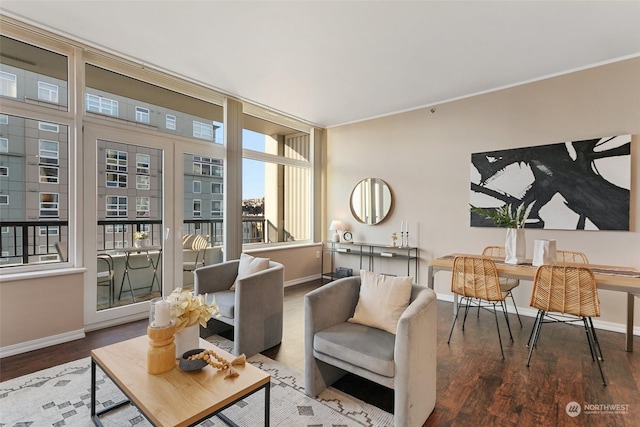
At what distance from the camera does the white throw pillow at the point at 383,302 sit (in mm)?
2072

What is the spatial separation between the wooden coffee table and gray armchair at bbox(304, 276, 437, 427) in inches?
21.6

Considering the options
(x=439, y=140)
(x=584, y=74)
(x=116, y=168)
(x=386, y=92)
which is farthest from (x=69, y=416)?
(x=584, y=74)

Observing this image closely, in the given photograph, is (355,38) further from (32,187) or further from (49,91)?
(32,187)

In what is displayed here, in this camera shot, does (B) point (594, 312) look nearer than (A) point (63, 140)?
Yes

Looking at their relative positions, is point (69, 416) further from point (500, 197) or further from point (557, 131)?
point (557, 131)

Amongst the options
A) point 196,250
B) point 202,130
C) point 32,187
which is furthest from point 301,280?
point 32,187

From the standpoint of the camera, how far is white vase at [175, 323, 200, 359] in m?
1.71

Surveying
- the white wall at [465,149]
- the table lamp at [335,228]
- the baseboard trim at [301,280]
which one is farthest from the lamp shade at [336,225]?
the baseboard trim at [301,280]

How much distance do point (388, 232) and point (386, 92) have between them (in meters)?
2.23

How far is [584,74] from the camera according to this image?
11.3 feet

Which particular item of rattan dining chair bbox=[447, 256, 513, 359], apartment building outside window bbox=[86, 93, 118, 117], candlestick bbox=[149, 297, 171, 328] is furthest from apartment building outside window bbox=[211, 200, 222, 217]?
rattan dining chair bbox=[447, 256, 513, 359]

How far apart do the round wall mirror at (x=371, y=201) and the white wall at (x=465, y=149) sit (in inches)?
4.4

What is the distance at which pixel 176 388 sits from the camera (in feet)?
4.75

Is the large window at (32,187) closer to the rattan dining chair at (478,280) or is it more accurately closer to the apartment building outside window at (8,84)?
the apartment building outside window at (8,84)
